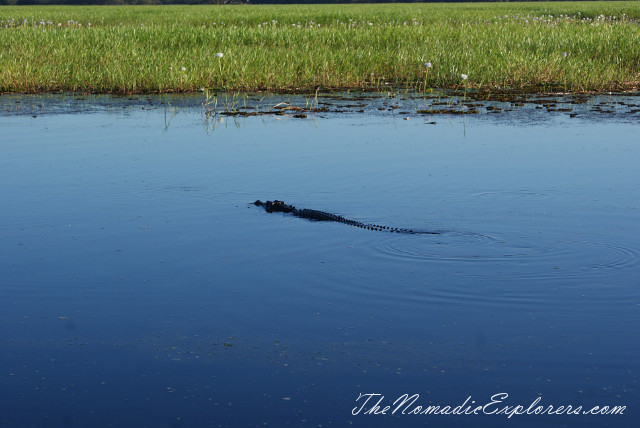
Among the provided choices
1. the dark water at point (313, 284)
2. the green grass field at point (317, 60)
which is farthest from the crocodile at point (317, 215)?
the green grass field at point (317, 60)

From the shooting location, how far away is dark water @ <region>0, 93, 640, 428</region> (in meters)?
3.47

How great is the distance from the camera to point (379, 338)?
4016 mm

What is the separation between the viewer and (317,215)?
6.27 metres

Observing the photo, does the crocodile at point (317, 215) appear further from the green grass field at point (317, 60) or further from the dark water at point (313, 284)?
the green grass field at point (317, 60)

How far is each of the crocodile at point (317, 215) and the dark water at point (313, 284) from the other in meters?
0.11

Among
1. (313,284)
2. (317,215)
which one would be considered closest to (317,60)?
(317,215)

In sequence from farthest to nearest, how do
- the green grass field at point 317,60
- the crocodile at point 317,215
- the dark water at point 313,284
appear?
the green grass field at point 317,60, the crocodile at point 317,215, the dark water at point 313,284

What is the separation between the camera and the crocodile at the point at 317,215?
588 centimetres

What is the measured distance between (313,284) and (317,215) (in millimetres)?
1525

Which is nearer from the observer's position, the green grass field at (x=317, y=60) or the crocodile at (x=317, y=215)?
the crocodile at (x=317, y=215)

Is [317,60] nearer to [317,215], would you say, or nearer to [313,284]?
[317,215]

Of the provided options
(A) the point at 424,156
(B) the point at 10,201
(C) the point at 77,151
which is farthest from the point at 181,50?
(B) the point at 10,201

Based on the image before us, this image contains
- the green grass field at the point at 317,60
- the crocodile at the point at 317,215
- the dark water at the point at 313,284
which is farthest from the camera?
the green grass field at the point at 317,60

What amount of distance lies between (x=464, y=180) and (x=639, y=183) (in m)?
1.47
